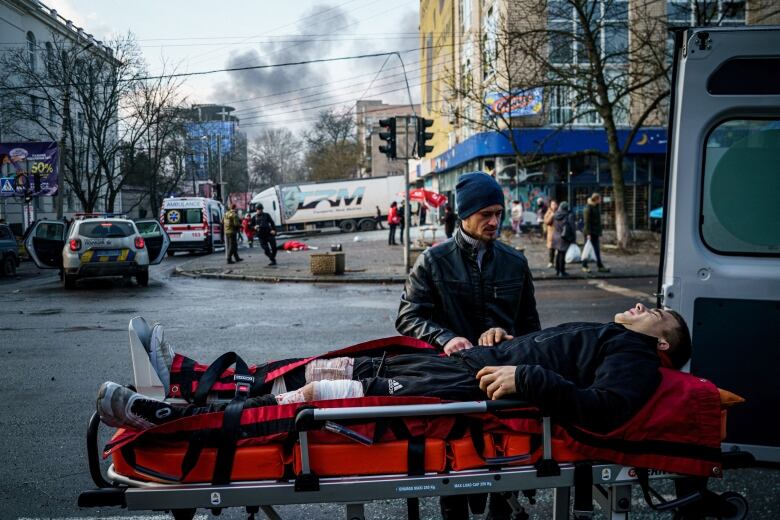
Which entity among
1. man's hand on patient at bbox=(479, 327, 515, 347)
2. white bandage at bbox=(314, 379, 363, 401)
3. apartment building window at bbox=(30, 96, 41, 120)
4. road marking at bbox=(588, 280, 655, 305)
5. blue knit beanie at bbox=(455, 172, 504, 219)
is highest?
apartment building window at bbox=(30, 96, 41, 120)

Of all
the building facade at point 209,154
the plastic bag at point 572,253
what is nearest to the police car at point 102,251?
the plastic bag at point 572,253

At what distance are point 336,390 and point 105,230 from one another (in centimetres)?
1502

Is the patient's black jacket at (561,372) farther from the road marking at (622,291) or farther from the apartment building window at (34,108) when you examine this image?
the apartment building window at (34,108)

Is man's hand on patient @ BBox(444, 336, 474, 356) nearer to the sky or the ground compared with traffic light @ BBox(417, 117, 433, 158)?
nearer to the ground

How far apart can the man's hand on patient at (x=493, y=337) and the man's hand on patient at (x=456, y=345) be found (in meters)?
0.07

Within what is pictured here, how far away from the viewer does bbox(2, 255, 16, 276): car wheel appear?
2048cm

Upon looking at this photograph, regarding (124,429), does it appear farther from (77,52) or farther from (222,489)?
(77,52)

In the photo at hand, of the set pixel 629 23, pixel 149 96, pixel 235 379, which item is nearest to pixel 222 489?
pixel 235 379

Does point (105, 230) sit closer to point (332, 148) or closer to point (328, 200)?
point (328, 200)

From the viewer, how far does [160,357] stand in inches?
126

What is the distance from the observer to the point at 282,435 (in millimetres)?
2625

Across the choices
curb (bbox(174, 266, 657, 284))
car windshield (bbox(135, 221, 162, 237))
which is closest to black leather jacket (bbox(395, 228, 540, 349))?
curb (bbox(174, 266, 657, 284))

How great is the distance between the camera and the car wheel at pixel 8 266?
20484mm

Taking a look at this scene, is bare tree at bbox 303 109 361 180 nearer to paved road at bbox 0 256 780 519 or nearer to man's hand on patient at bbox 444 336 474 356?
paved road at bbox 0 256 780 519
